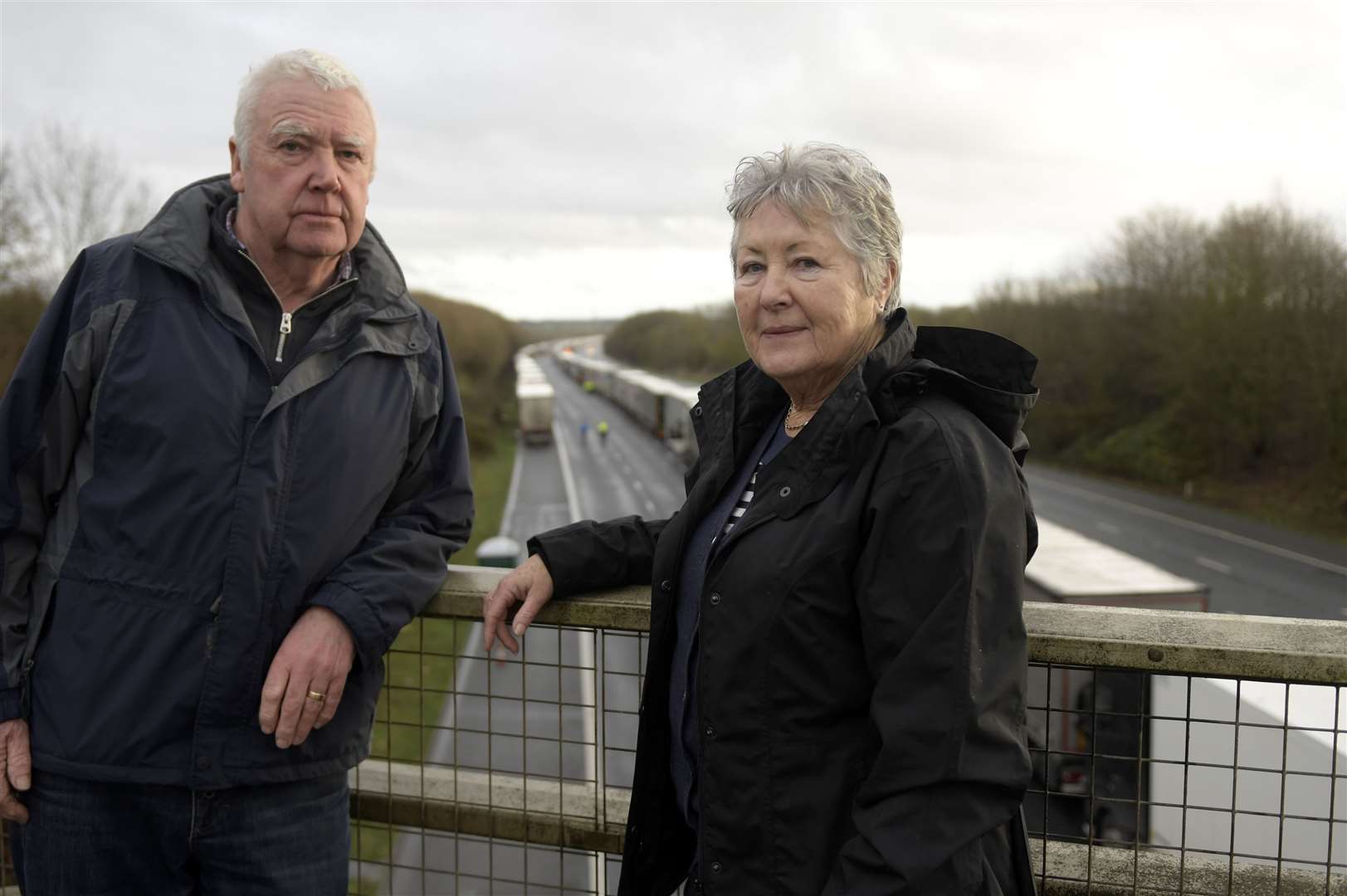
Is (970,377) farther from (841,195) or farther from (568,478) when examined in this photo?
(568,478)

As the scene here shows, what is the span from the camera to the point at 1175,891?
8.34 ft

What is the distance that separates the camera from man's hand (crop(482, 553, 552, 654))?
8.49ft

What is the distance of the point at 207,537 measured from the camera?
2365 mm

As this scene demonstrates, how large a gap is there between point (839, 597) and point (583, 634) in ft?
55.7

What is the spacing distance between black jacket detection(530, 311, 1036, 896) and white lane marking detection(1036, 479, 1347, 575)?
30.7 metres

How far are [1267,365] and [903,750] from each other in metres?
39.9

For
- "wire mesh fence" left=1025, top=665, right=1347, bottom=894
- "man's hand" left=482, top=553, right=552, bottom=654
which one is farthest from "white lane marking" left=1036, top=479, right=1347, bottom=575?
"man's hand" left=482, top=553, right=552, bottom=654

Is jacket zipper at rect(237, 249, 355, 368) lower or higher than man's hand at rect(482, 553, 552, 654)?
higher

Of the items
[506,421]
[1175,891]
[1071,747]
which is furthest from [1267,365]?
[506,421]

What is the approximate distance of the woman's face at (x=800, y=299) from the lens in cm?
204

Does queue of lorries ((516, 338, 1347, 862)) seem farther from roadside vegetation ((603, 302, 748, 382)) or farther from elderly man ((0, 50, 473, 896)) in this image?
roadside vegetation ((603, 302, 748, 382))

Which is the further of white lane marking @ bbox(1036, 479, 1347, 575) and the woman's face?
white lane marking @ bbox(1036, 479, 1347, 575)

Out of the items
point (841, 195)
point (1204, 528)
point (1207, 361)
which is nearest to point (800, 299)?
point (841, 195)

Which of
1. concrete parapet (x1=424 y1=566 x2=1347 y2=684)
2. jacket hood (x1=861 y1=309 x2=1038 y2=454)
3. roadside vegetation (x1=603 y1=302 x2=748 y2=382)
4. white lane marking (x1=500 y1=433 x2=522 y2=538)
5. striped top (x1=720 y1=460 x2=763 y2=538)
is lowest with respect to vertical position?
white lane marking (x1=500 y1=433 x2=522 y2=538)
